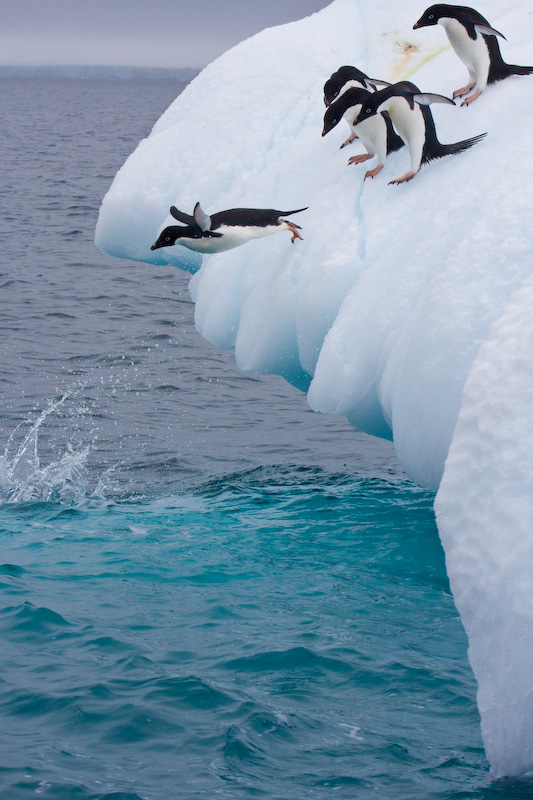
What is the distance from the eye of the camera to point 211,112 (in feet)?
A: 22.5

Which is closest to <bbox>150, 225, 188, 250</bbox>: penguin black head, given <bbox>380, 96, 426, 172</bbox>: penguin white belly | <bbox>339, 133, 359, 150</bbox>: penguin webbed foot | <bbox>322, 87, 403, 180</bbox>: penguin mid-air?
<bbox>322, 87, 403, 180</bbox>: penguin mid-air

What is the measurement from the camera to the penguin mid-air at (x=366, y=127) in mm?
5145

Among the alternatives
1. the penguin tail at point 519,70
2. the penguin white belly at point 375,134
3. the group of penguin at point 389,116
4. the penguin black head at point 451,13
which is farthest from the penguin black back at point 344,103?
the penguin tail at point 519,70

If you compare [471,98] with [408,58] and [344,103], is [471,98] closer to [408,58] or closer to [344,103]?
[344,103]

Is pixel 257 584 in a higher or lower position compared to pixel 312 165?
lower

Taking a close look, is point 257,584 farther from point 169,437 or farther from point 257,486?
point 169,437

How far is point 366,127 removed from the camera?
209 inches

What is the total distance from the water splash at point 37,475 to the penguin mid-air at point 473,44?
3.94m

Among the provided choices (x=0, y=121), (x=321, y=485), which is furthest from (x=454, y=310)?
(x=0, y=121)

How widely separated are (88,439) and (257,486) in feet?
7.31

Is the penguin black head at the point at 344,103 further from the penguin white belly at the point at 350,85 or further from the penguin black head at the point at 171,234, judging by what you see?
the penguin black head at the point at 171,234

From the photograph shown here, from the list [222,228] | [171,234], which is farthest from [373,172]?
[171,234]

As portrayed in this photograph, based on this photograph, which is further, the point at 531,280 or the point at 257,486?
the point at 257,486

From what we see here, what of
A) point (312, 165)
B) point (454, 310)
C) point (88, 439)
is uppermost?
point (312, 165)
